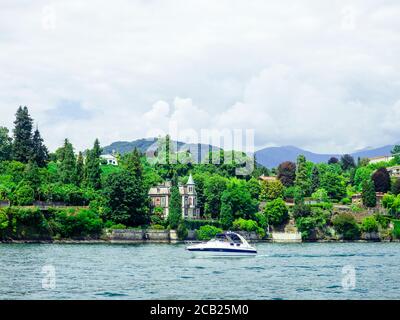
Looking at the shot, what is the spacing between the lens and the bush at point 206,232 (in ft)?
272

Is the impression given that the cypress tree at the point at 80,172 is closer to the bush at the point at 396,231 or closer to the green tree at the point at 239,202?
the green tree at the point at 239,202

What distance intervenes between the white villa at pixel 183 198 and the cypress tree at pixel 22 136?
16133 mm

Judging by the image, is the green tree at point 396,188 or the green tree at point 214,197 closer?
the green tree at point 214,197

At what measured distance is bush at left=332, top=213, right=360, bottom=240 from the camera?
9581cm

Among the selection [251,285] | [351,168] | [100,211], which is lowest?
[251,285]

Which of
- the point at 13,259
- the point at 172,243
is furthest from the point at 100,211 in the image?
the point at 13,259

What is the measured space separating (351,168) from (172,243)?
3106 inches

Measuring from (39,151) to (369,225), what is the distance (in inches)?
1711

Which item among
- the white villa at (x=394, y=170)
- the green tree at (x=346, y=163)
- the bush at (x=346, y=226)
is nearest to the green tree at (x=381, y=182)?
the white villa at (x=394, y=170)

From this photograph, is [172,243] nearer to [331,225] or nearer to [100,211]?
[100,211]

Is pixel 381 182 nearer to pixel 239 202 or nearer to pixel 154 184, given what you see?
pixel 239 202

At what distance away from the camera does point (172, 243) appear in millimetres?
77500

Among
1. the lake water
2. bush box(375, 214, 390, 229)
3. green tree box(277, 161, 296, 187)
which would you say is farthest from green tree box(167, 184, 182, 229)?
green tree box(277, 161, 296, 187)

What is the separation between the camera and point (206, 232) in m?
83.6
